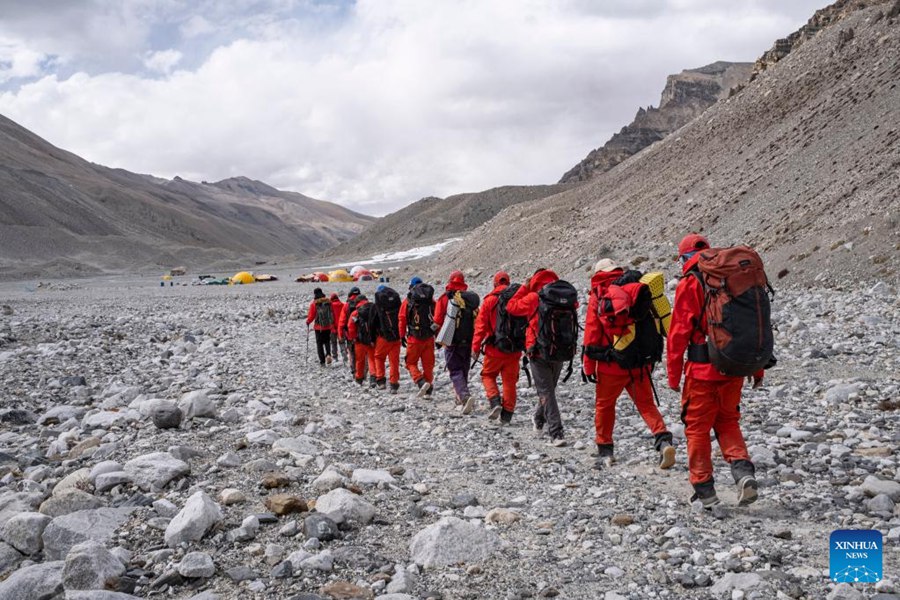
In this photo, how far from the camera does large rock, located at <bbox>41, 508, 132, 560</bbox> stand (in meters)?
4.71

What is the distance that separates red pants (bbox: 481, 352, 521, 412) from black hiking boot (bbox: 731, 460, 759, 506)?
12.4ft

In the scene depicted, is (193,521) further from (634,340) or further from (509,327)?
(509,327)

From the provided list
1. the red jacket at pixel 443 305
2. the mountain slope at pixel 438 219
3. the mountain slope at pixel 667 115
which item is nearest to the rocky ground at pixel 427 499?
the red jacket at pixel 443 305

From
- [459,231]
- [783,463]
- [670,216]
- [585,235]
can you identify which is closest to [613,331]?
[783,463]

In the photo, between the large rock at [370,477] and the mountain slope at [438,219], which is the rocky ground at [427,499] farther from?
the mountain slope at [438,219]

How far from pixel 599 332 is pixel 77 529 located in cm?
453

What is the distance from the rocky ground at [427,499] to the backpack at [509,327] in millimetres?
1022

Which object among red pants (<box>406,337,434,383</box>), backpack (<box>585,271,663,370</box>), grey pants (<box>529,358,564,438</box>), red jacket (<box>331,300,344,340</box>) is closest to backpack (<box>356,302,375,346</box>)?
red pants (<box>406,337,434,383</box>)

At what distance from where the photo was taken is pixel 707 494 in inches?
199

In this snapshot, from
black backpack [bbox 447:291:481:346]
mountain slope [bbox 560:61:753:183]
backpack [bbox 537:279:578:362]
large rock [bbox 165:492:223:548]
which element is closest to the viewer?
large rock [bbox 165:492:223:548]

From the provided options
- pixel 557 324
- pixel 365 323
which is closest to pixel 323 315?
pixel 365 323

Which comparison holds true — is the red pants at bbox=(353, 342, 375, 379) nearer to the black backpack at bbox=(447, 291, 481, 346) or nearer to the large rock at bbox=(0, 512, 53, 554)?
the black backpack at bbox=(447, 291, 481, 346)

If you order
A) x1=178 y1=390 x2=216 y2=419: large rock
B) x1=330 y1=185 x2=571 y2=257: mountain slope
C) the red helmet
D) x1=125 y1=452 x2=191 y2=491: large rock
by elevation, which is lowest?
x1=125 y1=452 x2=191 y2=491: large rock

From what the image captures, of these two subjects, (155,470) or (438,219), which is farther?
(438,219)
